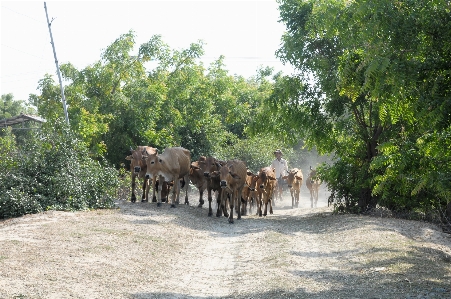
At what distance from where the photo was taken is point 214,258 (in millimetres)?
13023

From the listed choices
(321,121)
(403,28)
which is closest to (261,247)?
(403,28)

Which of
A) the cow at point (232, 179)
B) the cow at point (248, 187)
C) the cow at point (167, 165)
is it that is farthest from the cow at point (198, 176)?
the cow at point (232, 179)

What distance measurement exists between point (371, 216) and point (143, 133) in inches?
485

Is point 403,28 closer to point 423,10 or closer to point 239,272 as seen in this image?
point 423,10

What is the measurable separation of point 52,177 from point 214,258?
7.70 metres

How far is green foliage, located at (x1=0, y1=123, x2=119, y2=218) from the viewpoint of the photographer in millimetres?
17797

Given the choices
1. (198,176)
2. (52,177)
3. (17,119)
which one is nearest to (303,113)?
(198,176)

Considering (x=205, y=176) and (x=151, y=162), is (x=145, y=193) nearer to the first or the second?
(x=151, y=162)

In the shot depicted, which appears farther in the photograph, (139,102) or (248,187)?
(139,102)

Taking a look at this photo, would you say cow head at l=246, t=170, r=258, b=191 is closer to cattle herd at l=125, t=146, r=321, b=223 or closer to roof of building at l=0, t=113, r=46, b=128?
cattle herd at l=125, t=146, r=321, b=223

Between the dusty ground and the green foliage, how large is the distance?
2.75 feet

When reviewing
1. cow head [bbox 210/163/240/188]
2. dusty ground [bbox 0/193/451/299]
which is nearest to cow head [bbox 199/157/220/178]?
cow head [bbox 210/163/240/188]

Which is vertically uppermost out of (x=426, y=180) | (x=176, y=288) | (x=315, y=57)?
(x=315, y=57)

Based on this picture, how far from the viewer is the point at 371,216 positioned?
784 inches
